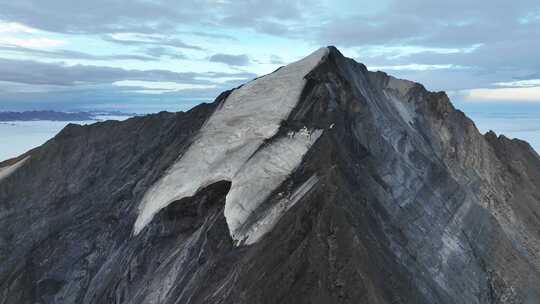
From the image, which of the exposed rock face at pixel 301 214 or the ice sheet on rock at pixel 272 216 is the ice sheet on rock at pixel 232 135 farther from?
the ice sheet on rock at pixel 272 216

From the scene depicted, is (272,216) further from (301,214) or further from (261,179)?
(261,179)

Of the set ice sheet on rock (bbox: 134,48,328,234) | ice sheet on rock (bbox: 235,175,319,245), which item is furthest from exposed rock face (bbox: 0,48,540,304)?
ice sheet on rock (bbox: 134,48,328,234)

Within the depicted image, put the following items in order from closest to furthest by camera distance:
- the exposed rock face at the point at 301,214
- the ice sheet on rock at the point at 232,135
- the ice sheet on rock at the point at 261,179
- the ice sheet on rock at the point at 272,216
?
1. the exposed rock face at the point at 301,214
2. the ice sheet on rock at the point at 272,216
3. the ice sheet on rock at the point at 261,179
4. the ice sheet on rock at the point at 232,135

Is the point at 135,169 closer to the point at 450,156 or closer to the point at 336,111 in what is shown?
the point at 336,111

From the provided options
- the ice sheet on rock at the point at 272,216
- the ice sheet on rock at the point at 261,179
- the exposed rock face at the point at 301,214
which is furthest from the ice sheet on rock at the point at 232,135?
the ice sheet on rock at the point at 272,216

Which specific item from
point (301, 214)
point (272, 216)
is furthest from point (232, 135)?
point (301, 214)

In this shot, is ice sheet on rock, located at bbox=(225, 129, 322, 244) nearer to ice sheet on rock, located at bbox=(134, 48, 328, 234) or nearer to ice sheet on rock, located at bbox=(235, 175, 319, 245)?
ice sheet on rock, located at bbox=(235, 175, 319, 245)

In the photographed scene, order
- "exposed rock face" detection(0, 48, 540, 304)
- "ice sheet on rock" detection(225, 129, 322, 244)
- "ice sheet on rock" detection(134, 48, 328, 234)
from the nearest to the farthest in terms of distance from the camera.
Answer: "exposed rock face" detection(0, 48, 540, 304) < "ice sheet on rock" detection(225, 129, 322, 244) < "ice sheet on rock" detection(134, 48, 328, 234)
